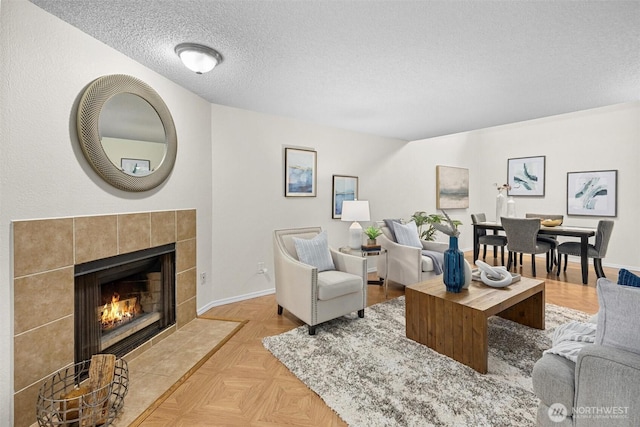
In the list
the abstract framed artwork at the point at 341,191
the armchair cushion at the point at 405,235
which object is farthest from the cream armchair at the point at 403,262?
the abstract framed artwork at the point at 341,191

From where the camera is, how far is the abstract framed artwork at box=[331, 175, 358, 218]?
4.29 meters

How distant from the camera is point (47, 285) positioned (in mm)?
1622

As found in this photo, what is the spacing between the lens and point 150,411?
1655mm

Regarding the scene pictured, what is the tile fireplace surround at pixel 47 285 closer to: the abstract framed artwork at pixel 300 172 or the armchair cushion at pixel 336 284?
the armchair cushion at pixel 336 284

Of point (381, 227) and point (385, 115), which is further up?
point (385, 115)

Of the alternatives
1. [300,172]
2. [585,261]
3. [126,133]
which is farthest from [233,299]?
[585,261]

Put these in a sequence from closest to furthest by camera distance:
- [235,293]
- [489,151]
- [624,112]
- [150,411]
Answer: [150,411]
[235,293]
[624,112]
[489,151]

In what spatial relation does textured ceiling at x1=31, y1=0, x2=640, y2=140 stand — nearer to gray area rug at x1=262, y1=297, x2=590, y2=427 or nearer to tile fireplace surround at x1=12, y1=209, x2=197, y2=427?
tile fireplace surround at x1=12, y1=209, x2=197, y2=427

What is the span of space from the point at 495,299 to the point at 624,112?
5.21 meters

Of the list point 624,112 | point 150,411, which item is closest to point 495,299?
point 150,411

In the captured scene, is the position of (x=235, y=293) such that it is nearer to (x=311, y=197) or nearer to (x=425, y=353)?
(x=311, y=197)

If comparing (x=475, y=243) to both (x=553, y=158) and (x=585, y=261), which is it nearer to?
(x=585, y=261)

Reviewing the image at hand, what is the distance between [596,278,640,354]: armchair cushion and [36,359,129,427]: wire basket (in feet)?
7.44

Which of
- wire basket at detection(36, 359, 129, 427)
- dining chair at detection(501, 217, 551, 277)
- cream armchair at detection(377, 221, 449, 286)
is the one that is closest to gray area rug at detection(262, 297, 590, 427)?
cream armchair at detection(377, 221, 449, 286)
